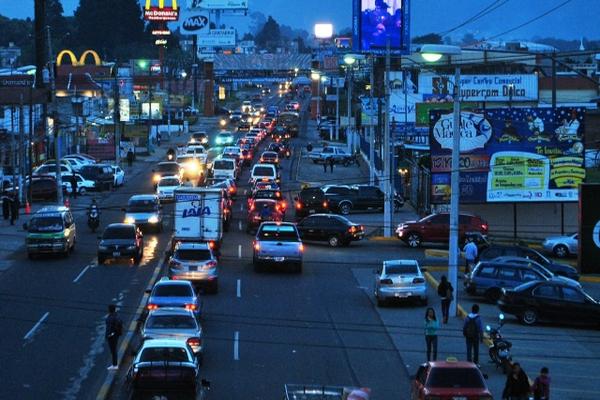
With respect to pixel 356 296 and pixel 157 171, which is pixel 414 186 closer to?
pixel 157 171

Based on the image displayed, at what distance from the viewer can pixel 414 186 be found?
61656 mm

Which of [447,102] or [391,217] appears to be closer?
A: [391,217]

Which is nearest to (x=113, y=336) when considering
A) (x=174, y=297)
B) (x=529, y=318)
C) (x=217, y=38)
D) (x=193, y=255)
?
(x=174, y=297)

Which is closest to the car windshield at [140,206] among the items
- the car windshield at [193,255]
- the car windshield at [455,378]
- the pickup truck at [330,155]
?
the car windshield at [193,255]

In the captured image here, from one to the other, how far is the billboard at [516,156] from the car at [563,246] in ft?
15.5

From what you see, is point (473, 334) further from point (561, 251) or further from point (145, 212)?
point (145, 212)

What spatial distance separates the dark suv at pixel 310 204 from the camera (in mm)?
55344

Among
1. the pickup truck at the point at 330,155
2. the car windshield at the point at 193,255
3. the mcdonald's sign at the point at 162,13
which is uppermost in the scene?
the mcdonald's sign at the point at 162,13

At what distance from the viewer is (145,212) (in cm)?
4838

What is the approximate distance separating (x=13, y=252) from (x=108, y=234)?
201 inches

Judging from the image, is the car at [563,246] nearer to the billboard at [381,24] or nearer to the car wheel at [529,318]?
the car wheel at [529,318]

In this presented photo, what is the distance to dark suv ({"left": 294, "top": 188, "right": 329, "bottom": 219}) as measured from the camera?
55.3 m

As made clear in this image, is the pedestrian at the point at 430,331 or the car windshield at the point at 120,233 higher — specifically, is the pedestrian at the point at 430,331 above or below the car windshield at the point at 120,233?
below

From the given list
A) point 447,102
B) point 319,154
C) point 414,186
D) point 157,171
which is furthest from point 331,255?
point 319,154
